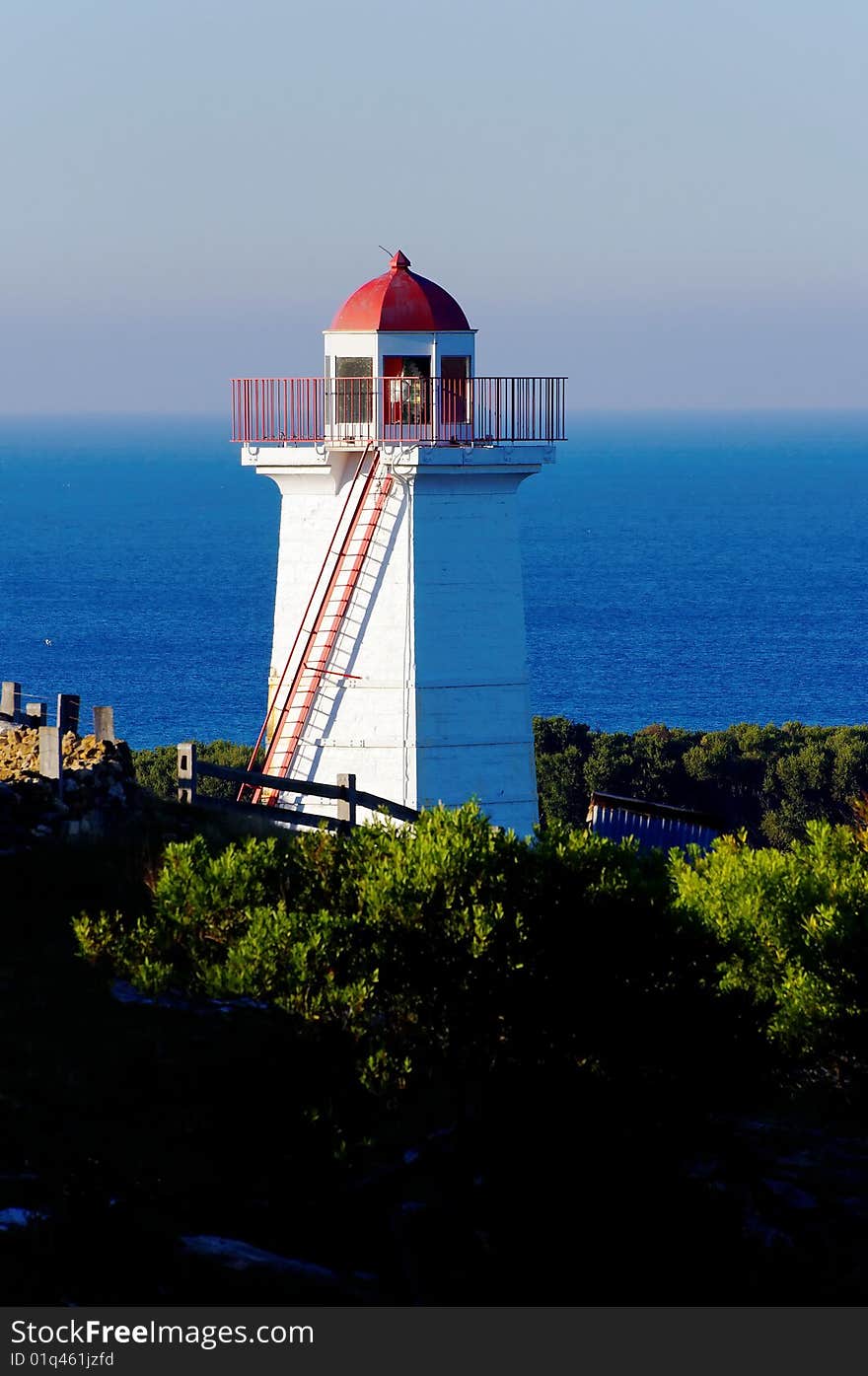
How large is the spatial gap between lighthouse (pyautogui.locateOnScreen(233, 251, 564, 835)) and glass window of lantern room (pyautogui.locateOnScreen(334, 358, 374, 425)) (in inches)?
1.0

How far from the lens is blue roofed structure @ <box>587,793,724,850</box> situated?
103ft

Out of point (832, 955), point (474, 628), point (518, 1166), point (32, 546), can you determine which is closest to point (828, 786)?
point (474, 628)

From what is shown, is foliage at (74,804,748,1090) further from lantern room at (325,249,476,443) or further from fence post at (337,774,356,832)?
lantern room at (325,249,476,443)

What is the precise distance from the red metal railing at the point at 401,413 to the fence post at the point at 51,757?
30.1 feet

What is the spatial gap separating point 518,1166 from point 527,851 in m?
2.92

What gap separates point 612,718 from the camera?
102m

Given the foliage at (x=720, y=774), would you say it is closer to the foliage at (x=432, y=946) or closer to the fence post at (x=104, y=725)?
the fence post at (x=104, y=725)

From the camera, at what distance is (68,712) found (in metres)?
22.1

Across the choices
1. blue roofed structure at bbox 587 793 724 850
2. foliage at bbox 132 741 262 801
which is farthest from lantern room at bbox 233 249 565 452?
foliage at bbox 132 741 262 801

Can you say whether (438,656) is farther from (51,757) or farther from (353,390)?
(51,757)

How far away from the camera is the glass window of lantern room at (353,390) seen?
92.6 ft

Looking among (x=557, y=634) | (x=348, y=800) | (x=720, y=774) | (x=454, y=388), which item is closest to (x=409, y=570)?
(x=454, y=388)

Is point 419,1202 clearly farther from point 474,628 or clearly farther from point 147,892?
point 474,628

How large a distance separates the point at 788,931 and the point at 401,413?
10.8 meters
